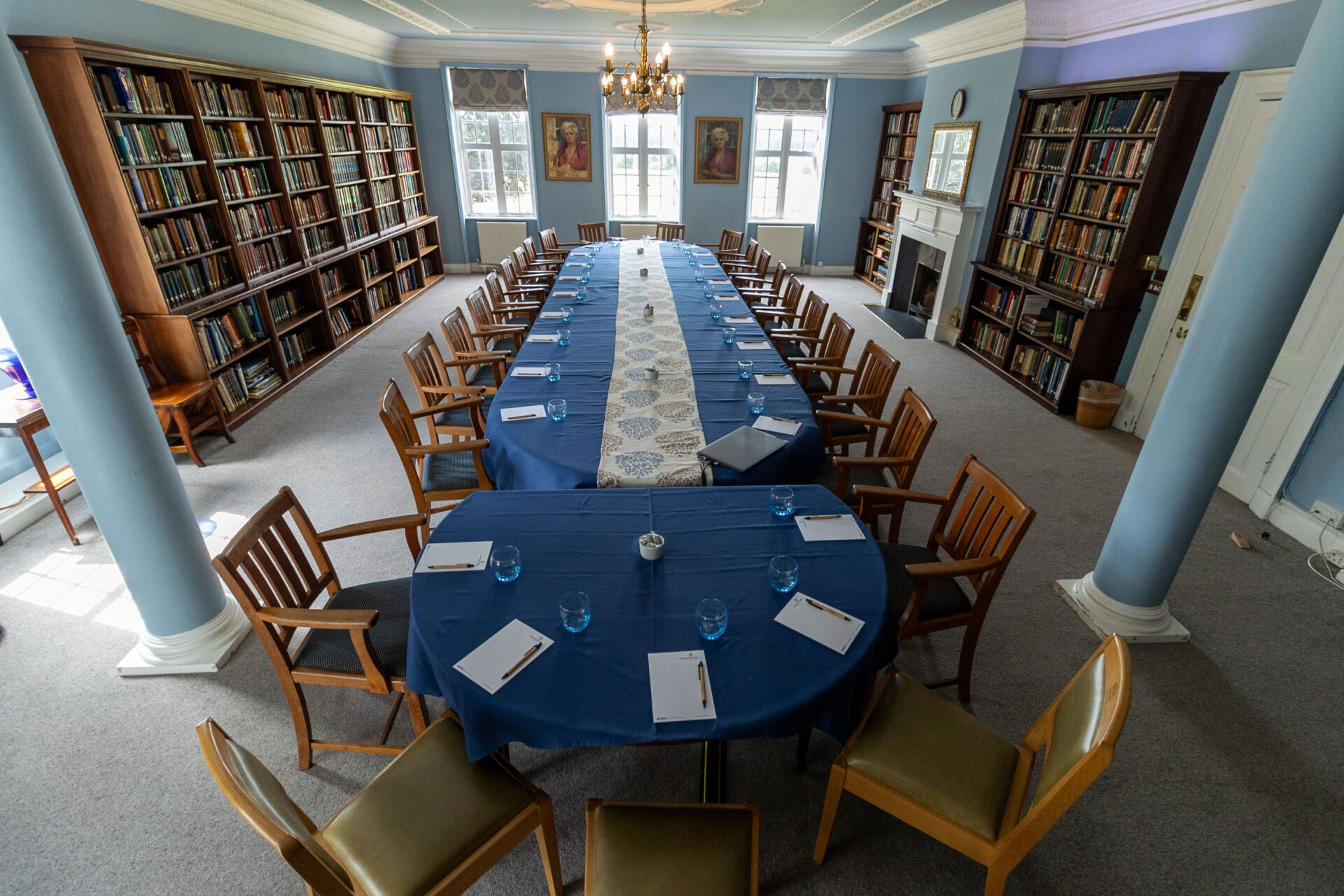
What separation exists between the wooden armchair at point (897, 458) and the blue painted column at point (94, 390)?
8.88 feet

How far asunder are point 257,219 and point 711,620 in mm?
5272

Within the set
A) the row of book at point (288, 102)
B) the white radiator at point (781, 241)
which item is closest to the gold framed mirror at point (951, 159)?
the white radiator at point (781, 241)

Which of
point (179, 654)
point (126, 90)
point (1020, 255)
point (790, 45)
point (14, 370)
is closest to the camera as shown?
point (179, 654)

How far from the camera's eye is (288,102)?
5.49 metres

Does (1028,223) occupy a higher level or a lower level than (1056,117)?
lower

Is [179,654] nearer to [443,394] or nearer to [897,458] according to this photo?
[443,394]

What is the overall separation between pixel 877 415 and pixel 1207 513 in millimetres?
2155

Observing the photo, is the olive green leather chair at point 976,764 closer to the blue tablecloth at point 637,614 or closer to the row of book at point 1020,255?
the blue tablecloth at point 637,614

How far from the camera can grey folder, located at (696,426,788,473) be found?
102 inches

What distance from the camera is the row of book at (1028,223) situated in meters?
5.37

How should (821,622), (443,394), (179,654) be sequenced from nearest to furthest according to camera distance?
(821,622) → (179,654) → (443,394)

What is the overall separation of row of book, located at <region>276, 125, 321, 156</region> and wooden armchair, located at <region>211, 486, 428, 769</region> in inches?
179

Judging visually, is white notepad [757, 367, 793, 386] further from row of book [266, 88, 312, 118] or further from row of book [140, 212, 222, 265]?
row of book [266, 88, 312, 118]

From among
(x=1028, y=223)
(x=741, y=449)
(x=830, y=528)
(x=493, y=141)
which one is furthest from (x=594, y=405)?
(x=493, y=141)
